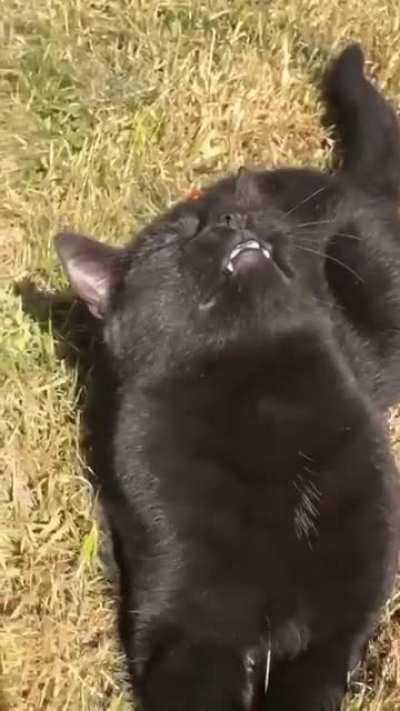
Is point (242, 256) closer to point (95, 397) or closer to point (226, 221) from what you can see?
point (226, 221)

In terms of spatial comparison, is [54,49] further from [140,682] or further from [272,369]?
[140,682]

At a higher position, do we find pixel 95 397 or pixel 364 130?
pixel 364 130

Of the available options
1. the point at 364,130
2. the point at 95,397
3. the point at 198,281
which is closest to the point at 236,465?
the point at 198,281

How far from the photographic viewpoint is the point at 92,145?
8.73 ft

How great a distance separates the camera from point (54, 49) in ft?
9.11

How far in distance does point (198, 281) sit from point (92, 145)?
2.41 ft

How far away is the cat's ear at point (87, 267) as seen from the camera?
2143 mm

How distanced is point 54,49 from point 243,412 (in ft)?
3.94

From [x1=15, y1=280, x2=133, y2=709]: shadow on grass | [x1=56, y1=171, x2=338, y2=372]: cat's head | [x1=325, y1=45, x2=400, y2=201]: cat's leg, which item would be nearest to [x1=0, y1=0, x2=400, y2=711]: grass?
[x1=15, y1=280, x2=133, y2=709]: shadow on grass

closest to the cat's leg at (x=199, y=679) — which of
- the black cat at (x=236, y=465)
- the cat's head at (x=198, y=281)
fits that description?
the black cat at (x=236, y=465)

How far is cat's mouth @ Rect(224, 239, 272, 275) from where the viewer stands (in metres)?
2.04

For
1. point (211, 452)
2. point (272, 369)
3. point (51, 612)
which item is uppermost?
point (272, 369)

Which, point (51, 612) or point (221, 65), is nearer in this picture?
point (51, 612)

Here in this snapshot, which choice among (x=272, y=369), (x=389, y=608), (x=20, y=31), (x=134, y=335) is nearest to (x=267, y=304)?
(x=272, y=369)
